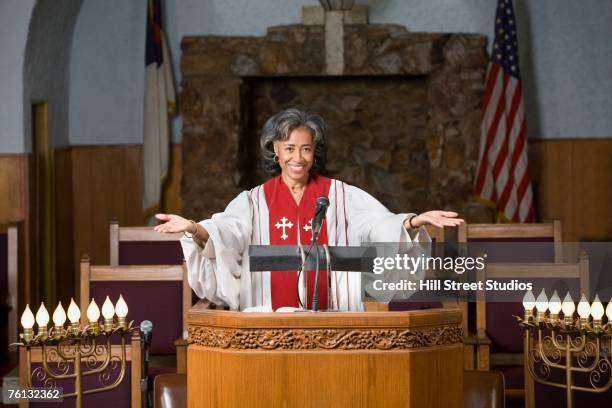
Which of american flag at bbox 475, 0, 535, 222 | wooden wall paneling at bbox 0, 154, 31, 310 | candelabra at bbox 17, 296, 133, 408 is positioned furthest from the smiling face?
american flag at bbox 475, 0, 535, 222

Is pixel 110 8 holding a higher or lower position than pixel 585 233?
higher

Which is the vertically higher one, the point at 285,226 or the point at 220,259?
the point at 285,226

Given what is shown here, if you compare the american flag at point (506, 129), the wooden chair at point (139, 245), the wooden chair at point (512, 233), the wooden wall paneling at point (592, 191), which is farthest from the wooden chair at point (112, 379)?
the wooden wall paneling at point (592, 191)

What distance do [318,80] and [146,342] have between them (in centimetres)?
633

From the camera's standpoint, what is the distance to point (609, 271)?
7785 millimetres

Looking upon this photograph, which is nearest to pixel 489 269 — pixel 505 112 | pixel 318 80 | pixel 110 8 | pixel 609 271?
pixel 609 271

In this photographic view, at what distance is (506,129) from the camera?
948 cm

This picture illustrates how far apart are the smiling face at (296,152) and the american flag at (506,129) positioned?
16.7ft

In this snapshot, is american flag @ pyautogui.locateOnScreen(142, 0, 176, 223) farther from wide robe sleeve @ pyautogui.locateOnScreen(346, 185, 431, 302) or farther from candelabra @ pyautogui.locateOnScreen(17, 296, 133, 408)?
wide robe sleeve @ pyautogui.locateOnScreen(346, 185, 431, 302)

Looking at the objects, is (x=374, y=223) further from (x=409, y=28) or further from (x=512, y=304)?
(x=409, y=28)

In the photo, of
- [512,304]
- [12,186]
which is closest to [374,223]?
[512,304]

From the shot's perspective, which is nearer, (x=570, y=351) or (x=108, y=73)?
(x=570, y=351)

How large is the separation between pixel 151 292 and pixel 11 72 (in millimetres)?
3091

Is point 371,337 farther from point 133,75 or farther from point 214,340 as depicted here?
point 133,75
